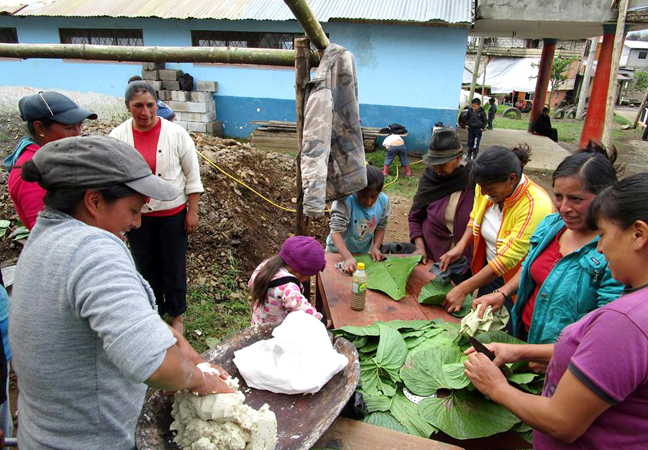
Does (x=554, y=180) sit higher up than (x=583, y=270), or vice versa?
A: (x=554, y=180)

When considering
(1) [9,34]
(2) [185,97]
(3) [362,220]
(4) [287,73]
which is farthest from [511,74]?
(3) [362,220]

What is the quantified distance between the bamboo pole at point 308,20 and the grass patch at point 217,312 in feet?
8.04

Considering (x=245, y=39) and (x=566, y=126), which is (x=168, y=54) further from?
(x=566, y=126)

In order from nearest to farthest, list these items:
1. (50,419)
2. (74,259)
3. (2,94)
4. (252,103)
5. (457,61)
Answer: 1. (74,259)
2. (50,419)
3. (457,61)
4. (252,103)
5. (2,94)

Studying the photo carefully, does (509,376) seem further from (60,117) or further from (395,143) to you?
(395,143)

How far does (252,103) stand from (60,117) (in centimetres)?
837

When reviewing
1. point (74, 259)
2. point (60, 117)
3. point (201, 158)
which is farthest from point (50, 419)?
point (201, 158)

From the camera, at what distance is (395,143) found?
8.23 m

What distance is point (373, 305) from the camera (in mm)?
2443

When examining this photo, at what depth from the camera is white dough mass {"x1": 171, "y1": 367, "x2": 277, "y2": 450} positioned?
125 centimetres

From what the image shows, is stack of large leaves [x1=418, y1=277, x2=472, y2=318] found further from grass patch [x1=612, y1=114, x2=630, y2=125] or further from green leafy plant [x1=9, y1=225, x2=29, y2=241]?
grass patch [x1=612, y1=114, x2=630, y2=125]

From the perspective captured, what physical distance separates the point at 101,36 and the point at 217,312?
9.65 m

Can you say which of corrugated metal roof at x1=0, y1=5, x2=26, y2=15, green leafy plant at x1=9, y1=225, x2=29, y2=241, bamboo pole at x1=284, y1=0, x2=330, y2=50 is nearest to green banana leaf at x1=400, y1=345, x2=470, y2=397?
bamboo pole at x1=284, y1=0, x2=330, y2=50

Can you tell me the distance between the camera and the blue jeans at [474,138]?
10.1m
